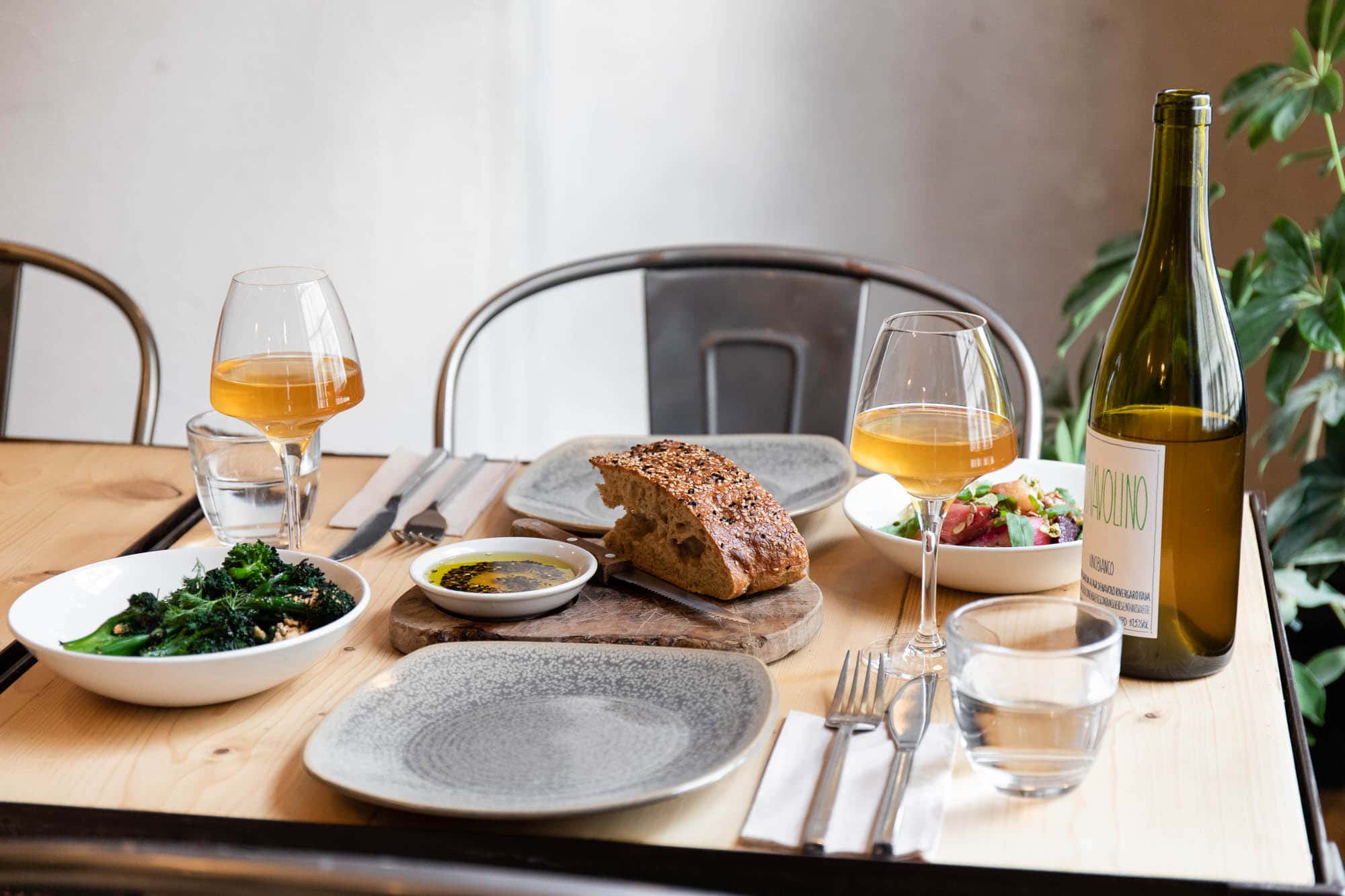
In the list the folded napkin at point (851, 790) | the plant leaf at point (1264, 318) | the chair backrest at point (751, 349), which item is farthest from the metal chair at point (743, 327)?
the folded napkin at point (851, 790)

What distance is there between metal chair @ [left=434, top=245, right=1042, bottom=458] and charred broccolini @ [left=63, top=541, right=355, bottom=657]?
85cm

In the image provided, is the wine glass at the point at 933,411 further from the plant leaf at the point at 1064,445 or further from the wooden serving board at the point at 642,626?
the plant leaf at the point at 1064,445

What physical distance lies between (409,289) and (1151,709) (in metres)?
2.26

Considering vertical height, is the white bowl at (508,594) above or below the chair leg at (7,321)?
below

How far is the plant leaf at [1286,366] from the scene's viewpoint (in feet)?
6.17

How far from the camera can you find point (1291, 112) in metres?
1.95

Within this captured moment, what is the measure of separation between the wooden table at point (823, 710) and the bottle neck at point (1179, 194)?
0.30m

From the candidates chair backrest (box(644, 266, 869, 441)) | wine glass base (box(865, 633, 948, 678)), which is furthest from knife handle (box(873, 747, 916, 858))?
chair backrest (box(644, 266, 869, 441))

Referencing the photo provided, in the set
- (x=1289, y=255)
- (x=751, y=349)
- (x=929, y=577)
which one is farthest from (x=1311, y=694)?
(x=929, y=577)

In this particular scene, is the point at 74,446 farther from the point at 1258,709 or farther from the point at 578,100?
the point at 578,100

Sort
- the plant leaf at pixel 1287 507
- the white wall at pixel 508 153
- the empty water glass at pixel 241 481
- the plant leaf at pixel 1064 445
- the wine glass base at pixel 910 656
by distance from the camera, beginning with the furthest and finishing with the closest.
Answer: the white wall at pixel 508 153, the plant leaf at pixel 1064 445, the plant leaf at pixel 1287 507, the empty water glass at pixel 241 481, the wine glass base at pixel 910 656

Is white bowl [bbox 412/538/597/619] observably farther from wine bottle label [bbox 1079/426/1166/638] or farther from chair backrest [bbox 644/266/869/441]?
chair backrest [bbox 644/266/869/441]

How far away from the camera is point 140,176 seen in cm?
274

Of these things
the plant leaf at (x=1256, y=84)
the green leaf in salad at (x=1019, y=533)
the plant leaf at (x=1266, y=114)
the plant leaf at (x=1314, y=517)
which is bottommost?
the plant leaf at (x=1314, y=517)
